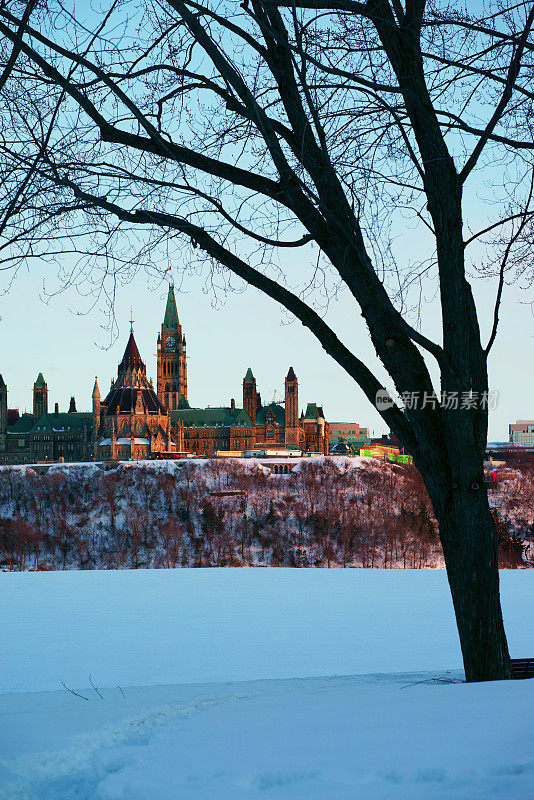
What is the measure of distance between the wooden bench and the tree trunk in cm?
41

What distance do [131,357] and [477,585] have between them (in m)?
105

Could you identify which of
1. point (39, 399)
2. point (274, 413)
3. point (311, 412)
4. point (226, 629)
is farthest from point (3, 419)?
point (226, 629)

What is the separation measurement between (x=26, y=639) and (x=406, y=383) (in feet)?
24.6

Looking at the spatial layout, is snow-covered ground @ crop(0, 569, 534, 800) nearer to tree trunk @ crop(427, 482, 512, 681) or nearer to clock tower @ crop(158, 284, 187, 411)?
tree trunk @ crop(427, 482, 512, 681)

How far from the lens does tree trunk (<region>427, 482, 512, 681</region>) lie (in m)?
4.61

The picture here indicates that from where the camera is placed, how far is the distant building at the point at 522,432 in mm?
148375

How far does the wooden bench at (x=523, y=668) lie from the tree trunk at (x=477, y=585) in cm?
41

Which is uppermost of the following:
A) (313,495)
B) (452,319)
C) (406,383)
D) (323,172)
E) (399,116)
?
(399,116)

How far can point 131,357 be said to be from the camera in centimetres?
10775

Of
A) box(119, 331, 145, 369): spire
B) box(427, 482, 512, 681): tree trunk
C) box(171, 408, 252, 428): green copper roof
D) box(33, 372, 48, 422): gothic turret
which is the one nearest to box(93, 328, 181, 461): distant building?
box(119, 331, 145, 369): spire

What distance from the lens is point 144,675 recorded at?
783cm

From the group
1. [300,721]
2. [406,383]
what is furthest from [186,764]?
[406,383]

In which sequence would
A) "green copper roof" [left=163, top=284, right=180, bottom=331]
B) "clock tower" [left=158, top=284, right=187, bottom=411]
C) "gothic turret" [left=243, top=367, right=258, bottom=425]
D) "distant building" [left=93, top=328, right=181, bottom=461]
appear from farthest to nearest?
"green copper roof" [left=163, top=284, right=180, bottom=331] < "clock tower" [left=158, top=284, right=187, bottom=411] < "gothic turret" [left=243, top=367, right=258, bottom=425] < "distant building" [left=93, top=328, right=181, bottom=461]

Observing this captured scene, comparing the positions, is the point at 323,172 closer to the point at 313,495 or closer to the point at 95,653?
the point at 95,653
